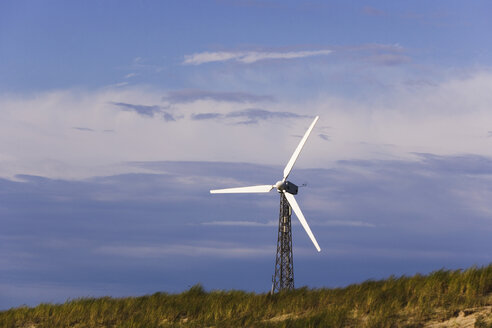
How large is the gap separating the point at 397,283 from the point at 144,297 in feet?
48.1

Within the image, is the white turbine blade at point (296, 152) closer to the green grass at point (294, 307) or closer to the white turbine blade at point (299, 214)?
the white turbine blade at point (299, 214)

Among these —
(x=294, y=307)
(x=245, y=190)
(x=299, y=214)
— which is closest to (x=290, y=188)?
(x=299, y=214)

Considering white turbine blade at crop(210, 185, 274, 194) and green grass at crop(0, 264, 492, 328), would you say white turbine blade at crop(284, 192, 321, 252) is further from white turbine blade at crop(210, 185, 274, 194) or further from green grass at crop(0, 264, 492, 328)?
green grass at crop(0, 264, 492, 328)

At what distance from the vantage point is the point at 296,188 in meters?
46.8

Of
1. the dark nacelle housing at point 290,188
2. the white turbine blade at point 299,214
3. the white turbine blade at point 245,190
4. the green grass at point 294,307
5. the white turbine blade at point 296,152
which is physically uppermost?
the white turbine blade at point 296,152

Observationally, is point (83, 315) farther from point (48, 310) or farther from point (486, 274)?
point (486, 274)

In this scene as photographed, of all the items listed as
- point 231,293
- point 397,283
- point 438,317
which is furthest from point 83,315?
point 438,317

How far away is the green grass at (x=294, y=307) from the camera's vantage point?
93.8ft

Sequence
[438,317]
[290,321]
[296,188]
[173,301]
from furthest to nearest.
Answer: [296,188] < [173,301] < [290,321] < [438,317]

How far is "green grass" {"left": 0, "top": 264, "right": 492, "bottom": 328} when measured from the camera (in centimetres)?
2859

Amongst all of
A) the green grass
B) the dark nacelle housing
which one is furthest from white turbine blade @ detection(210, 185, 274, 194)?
the green grass

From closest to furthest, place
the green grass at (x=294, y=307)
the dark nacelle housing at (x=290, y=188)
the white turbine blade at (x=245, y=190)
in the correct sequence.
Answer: the green grass at (x=294, y=307), the dark nacelle housing at (x=290, y=188), the white turbine blade at (x=245, y=190)

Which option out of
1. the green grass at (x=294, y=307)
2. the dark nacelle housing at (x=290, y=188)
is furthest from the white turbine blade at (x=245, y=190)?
the green grass at (x=294, y=307)

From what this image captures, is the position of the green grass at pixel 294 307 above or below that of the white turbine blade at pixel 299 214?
below
